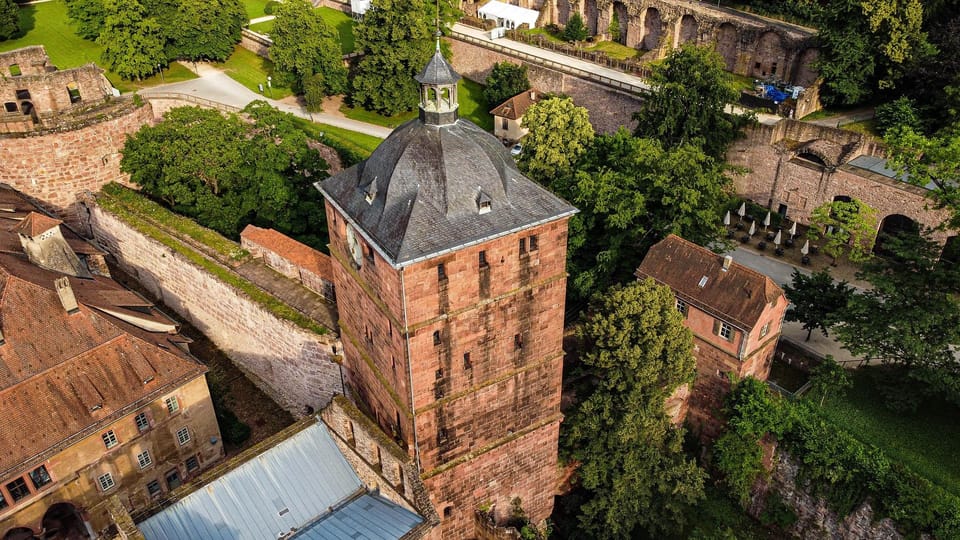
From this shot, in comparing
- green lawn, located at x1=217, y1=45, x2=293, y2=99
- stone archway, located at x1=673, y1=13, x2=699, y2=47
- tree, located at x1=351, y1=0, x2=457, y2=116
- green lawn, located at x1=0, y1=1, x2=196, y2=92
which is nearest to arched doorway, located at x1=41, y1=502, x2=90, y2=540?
tree, located at x1=351, y1=0, x2=457, y2=116

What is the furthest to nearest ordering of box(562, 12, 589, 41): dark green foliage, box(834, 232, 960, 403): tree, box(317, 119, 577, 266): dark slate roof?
box(562, 12, 589, 41): dark green foliage → box(834, 232, 960, 403): tree → box(317, 119, 577, 266): dark slate roof

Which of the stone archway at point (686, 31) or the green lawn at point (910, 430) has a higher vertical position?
the stone archway at point (686, 31)

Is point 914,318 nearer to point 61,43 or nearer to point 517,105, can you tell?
point 517,105

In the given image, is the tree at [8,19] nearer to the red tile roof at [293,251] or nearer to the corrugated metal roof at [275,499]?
the red tile roof at [293,251]

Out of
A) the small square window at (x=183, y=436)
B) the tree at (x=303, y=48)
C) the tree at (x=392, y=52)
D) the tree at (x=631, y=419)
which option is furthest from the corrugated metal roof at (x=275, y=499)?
the tree at (x=303, y=48)

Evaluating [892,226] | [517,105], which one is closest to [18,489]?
[517,105]

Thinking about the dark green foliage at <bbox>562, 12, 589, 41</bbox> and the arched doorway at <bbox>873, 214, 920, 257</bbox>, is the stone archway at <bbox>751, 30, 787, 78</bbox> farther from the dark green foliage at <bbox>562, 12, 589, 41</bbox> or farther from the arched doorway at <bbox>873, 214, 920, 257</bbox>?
the arched doorway at <bbox>873, 214, 920, 257</bbox>
